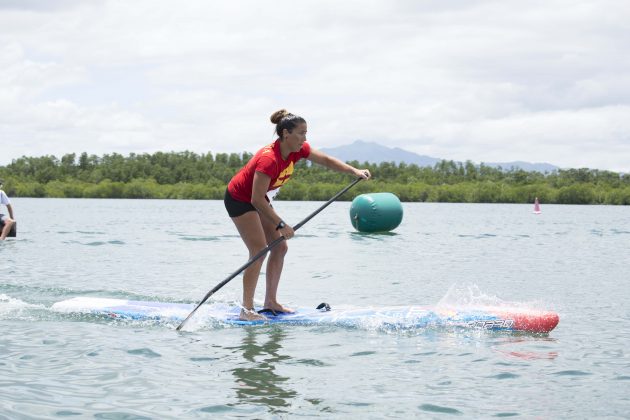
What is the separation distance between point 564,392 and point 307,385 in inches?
79.4

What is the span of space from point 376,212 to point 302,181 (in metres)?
87.7

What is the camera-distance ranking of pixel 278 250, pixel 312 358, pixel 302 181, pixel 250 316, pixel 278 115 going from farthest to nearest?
pixel 302 181 → pixel 250 316 → pixel 278 250 → pixel 278 115 → pixel 312 358

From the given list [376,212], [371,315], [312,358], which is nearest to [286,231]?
[371,315]

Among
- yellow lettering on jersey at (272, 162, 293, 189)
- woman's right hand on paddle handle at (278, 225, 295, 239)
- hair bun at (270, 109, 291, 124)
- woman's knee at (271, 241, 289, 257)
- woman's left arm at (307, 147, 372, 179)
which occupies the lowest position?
woman's knee at (271, 241, 289, 257)

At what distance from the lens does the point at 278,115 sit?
27.2ft

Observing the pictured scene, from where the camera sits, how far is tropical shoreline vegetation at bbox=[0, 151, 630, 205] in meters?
98.2

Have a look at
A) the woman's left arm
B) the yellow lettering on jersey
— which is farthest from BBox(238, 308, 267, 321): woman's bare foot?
the woman's left arm

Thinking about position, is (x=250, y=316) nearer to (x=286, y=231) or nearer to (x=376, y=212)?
(x=286, y=231)

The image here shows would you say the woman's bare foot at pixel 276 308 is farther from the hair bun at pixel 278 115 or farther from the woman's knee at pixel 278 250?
the hair bun at pixel 278 115

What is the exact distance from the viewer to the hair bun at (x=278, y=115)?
826cm

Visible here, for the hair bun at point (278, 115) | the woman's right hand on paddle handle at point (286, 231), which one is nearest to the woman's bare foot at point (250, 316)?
the woman's right hand on paddle handle at point (286, 231)

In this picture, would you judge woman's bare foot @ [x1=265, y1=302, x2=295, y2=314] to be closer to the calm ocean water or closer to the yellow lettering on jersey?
the calm ocean water

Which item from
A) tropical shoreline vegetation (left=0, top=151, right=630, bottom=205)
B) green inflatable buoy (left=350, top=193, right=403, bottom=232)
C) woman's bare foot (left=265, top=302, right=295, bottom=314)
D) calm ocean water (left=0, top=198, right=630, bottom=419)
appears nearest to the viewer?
calm ocean water (left=0, top=198, right=630, bottom=419)

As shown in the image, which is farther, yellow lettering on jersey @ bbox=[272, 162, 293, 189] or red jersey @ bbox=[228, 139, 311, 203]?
yellow lettering on jersey @ bbox=[272, 162, 293, 189]
